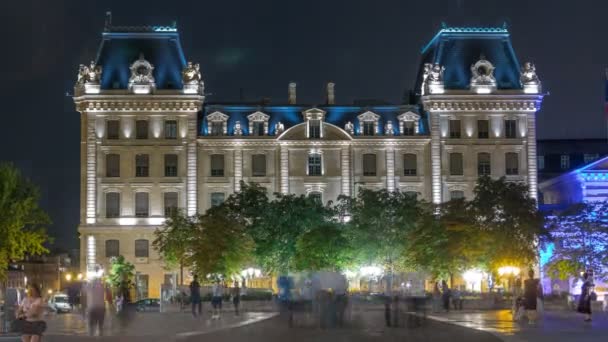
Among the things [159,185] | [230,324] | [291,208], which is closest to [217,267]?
[291,208]

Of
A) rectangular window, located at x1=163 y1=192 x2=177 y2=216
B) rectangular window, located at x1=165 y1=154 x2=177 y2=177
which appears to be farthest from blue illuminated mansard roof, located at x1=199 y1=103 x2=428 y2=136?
rectangular window, located at x1=163 y1=192 x2=177 y2=216

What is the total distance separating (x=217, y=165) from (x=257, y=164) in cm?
346

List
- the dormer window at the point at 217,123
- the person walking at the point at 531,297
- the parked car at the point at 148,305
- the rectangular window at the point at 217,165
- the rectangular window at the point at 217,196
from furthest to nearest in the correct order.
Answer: the rectangular window at the point at 217,196 → the rectangular window at the point at 217,165 → the dormer window at the point at 217,123 → the parked car at the point at 148,305 → the person walking at the point at 531,297

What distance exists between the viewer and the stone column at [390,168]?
10200cm

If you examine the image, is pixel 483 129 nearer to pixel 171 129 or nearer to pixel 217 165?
pixel 217 165

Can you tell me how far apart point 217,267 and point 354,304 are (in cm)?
1593

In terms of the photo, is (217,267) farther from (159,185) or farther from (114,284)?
(159,185)

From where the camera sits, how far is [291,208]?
90312mm

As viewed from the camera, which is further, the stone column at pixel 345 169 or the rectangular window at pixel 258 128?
the stone column at pixel 345 169

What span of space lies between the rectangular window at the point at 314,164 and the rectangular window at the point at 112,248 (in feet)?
57.8

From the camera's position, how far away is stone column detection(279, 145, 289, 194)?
101000 millimetres

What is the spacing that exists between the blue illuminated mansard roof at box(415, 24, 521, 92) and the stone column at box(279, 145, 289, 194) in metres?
15.3

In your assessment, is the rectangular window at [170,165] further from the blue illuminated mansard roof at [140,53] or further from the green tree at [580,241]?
the green tree at [580,241]

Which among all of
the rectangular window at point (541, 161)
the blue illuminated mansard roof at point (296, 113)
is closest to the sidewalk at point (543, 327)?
the blue illuminated mansard roof at point (296, 113)
